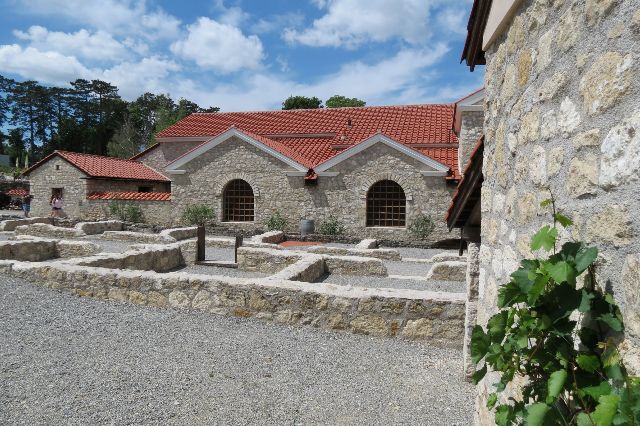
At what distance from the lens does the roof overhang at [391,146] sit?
1699cm

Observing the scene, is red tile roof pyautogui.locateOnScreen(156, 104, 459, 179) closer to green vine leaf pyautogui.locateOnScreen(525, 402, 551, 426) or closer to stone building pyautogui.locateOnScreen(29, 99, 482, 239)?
stone building pyautogui.locateOnScreen(29, 99, 482, 239)

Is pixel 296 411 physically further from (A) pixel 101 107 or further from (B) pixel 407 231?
(A) pixel 101 107

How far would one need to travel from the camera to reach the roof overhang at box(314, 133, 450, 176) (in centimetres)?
1699

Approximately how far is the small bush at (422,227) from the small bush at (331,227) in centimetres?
292

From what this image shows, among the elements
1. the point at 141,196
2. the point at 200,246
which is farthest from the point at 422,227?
the point at 141,196

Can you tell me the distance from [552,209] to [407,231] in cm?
1583

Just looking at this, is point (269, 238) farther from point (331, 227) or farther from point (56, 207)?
point (56, 207)

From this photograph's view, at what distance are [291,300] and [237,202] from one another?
14624mm

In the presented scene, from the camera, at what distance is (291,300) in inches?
230

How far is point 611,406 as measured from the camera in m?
1.12

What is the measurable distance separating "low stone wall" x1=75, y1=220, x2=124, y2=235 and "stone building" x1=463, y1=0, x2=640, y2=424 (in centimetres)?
1696

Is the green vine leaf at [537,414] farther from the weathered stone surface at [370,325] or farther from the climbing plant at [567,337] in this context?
the weathered stone surface at [370,325]

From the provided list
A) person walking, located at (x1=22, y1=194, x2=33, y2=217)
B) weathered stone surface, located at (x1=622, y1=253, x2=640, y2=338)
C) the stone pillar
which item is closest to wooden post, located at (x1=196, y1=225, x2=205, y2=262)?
the stone pillar

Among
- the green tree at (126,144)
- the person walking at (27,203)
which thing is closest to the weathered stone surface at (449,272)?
the person walking at (27,203)
